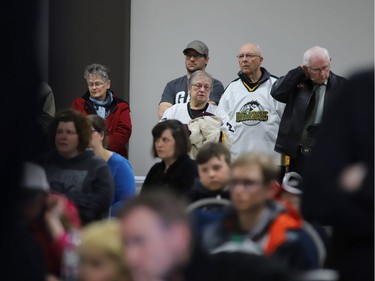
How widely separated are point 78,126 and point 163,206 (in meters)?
2.02

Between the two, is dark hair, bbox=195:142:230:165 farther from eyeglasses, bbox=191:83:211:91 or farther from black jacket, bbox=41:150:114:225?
eyeglasses, bbox=191:83:211:91

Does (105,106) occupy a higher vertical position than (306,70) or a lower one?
lower

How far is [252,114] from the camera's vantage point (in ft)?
20.0

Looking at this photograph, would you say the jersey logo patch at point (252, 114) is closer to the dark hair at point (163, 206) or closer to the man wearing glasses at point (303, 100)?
the man wearing glasses at point (303, 100)

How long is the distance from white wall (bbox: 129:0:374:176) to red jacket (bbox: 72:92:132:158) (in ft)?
4.67

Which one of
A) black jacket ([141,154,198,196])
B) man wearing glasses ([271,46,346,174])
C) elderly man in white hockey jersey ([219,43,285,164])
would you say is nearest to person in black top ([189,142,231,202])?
black jacket ([141,154,198,196])

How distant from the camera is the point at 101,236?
8.21 ft

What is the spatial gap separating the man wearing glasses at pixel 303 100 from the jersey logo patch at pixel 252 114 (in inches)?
10.0

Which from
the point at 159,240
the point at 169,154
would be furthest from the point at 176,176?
the point at 159,240

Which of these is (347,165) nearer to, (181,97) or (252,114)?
(252,114)

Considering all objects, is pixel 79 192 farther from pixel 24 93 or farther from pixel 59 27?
pixel 59 27

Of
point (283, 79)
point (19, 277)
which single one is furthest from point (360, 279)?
point (283, 79)

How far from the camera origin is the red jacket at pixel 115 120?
6285mm

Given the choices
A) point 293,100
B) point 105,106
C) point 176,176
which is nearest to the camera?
point 176,176
